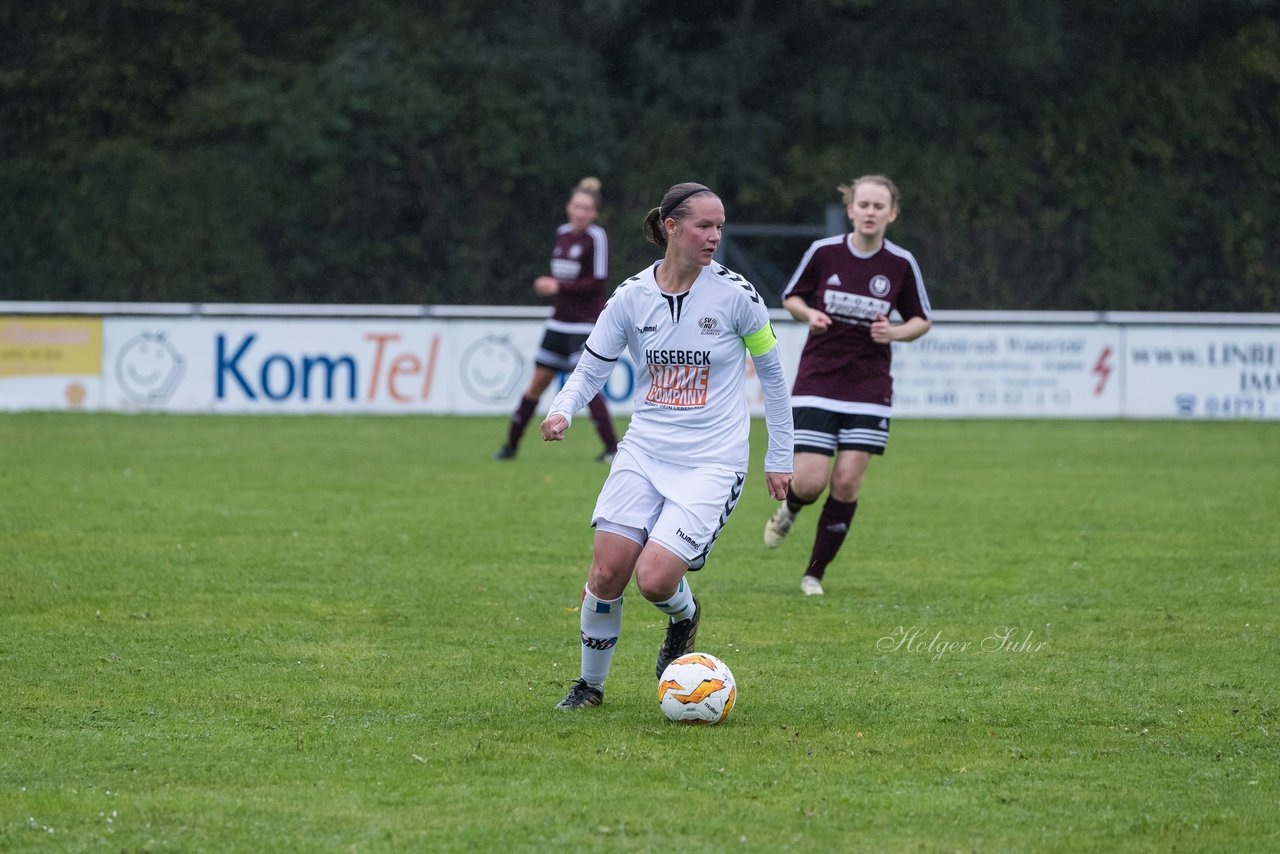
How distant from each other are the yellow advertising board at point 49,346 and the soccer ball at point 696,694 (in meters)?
15.1

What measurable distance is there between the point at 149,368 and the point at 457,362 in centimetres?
344

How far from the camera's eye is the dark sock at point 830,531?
28.8ft

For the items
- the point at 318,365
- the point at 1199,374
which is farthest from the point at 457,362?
the point at 1199,374

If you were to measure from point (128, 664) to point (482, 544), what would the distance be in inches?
144

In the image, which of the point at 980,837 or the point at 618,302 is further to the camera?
the point at 618,302

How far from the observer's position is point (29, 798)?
4.88m

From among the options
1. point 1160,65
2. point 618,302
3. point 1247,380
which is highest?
point 1160,65

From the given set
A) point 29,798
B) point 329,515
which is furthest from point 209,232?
point 29,798

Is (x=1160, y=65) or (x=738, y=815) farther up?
(x=1160, y=65)

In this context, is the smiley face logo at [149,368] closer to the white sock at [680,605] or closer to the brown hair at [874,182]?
the brown hair at [874,182]

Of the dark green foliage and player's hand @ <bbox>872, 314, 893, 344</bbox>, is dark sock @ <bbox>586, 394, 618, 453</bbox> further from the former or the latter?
the dark green foliage

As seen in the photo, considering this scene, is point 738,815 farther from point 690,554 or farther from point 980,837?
point 690,554

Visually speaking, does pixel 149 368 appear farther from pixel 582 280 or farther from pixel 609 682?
pixel 609 682

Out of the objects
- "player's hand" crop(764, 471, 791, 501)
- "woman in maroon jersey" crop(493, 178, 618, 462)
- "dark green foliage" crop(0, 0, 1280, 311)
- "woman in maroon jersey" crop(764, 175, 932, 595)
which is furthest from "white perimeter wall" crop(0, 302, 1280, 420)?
"player's hand" crop(764, 471, 791, 501)
